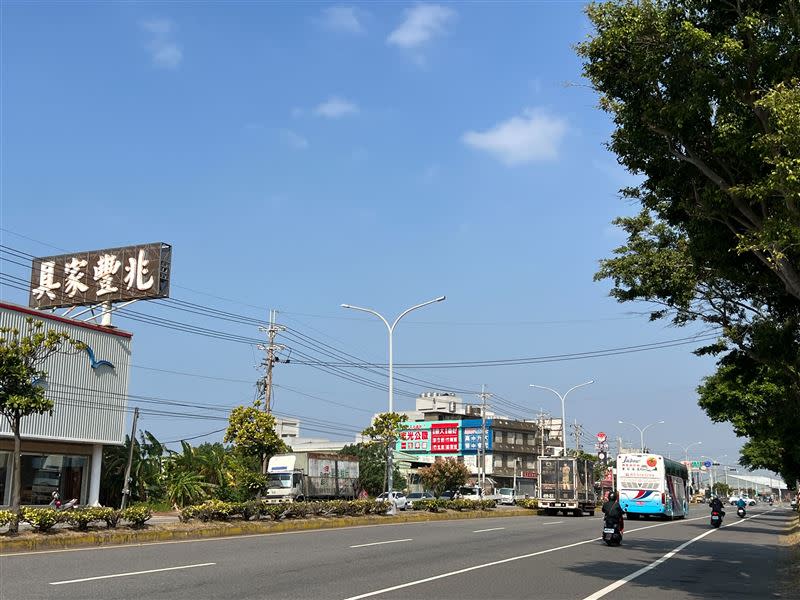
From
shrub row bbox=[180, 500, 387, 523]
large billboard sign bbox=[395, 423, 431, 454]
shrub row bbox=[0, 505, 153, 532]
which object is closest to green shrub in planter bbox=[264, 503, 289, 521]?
shrub row bbox=[180, 500, 387, 523]

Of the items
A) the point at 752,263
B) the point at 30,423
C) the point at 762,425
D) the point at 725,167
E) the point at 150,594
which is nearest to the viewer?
the point at 150,594

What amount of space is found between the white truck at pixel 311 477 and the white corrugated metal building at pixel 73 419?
9.55 m

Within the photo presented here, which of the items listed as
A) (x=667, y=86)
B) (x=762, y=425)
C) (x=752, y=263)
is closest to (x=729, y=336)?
(x=752, y=263)

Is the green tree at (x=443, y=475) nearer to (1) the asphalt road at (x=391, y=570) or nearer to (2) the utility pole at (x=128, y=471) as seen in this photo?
(2) the utility pole at (x=128, y=471)

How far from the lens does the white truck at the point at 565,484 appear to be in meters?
41.0

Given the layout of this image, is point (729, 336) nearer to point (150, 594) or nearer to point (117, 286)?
point (150, 594)

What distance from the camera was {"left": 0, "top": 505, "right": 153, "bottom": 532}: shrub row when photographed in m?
17.8

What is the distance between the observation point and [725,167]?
38.9ft

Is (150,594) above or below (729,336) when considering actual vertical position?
below

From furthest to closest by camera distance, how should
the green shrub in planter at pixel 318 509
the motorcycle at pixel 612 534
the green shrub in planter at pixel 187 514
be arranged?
1. the green shrub in planter at pixel 318 509
2. the green shrub in planter at pixel 187 514
3. the motorcycle at pixel 612 534

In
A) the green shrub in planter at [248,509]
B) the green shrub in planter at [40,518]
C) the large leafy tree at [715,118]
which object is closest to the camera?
the large leafy tree at [715,118]

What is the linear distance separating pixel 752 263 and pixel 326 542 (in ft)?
41.8

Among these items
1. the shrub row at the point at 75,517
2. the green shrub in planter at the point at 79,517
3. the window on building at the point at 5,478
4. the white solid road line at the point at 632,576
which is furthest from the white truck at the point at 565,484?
the green shrub in planter at the point at 79,517

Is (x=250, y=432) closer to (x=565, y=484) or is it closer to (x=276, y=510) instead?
(x=276, y=510)
